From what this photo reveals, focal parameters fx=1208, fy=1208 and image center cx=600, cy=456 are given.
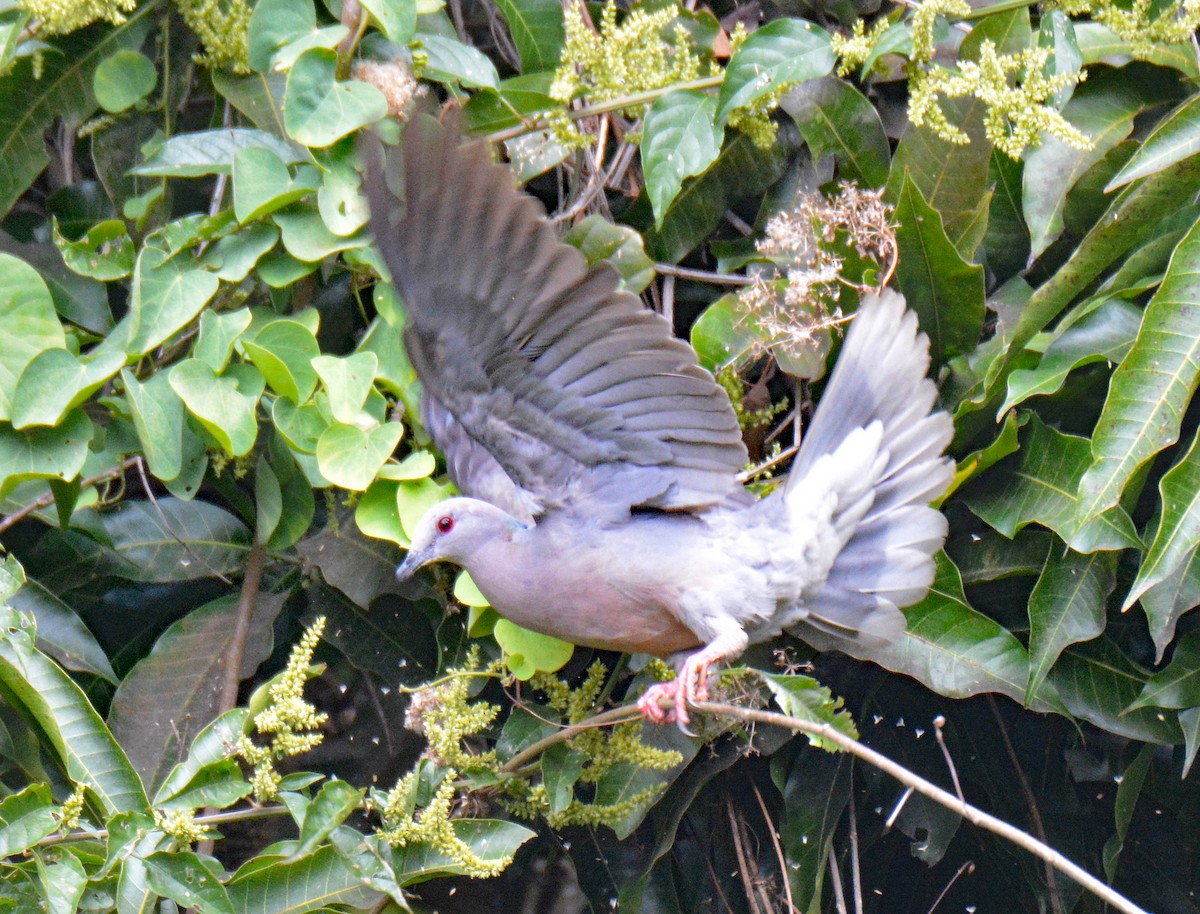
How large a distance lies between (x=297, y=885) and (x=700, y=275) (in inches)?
Result: 53.0

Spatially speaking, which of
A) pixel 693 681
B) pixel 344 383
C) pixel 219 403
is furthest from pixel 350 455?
pixel 693 681

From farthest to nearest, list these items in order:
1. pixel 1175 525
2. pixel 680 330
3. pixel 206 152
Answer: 1. pixel 680 330
2. pixel 206 152
3. pixel 1175 525

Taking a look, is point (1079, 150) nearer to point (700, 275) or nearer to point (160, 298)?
point (700, 275)

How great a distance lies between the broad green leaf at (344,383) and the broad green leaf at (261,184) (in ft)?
0.96

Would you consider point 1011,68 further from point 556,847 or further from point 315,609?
point 556,847

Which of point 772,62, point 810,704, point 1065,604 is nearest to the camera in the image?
point 810,704

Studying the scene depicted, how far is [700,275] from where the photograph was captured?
241 cm

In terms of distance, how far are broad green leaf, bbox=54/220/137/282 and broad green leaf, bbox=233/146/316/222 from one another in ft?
1.01

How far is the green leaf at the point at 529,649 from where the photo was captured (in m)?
2.23

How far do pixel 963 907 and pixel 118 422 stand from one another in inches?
82.6

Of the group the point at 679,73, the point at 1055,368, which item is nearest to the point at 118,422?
the point at 679,73

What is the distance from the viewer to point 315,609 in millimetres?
2518

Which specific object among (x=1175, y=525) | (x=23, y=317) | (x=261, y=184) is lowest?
(x=1175, y=525)

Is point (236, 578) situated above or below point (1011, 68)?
below
